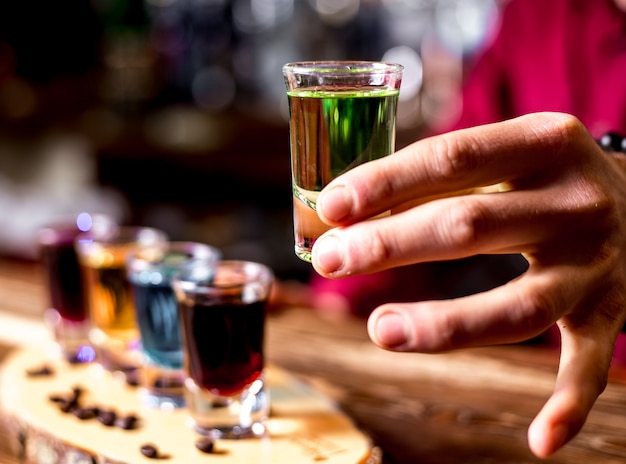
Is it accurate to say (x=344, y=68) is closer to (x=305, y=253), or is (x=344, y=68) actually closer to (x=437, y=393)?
(x=305, y=253)

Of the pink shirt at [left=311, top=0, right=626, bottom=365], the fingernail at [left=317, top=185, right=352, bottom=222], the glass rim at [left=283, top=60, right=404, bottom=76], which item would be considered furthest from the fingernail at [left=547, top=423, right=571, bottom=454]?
the pink shirt at [left=311, top=0, right=626, bottom=365]

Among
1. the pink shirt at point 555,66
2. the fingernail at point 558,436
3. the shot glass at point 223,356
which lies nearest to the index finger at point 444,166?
the fingernail at point 558,436

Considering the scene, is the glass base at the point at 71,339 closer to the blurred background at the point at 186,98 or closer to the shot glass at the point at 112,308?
the shot glass at the point at 112,308

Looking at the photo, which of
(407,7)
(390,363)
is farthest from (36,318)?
(407,7)

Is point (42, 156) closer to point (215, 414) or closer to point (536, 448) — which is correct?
point (215, 414)

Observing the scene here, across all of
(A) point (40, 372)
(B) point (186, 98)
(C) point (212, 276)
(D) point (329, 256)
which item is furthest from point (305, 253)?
(B) point (186, 98)

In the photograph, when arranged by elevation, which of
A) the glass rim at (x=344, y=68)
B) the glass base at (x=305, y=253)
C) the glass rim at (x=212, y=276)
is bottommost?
the glass rim at (x=212, y=276)

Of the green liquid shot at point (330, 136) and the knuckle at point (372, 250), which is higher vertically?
the green liquid shot at point (330, 136)

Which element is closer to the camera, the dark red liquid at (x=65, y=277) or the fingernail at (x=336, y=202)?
the fingernail at (x=336, y=202)
